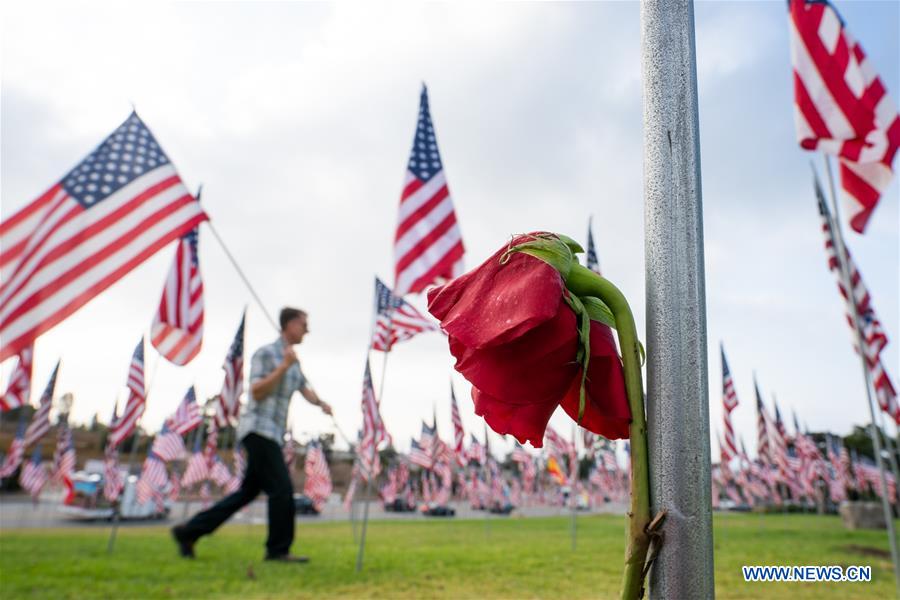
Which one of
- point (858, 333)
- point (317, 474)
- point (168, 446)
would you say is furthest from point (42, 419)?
point (858, 333)

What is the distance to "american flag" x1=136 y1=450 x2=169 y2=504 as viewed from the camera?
1633 centimetres

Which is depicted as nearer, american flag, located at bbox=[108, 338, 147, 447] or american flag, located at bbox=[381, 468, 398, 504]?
american flag, located at bbox=[108, 338, 147, 447]

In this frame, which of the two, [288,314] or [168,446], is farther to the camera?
[168,446]

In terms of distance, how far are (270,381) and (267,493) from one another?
33.2 inches

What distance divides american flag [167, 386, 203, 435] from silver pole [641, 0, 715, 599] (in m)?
15.7

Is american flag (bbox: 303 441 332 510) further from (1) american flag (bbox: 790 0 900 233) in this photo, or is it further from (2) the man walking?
(1) american flag (bbox: 790 0 900 233)

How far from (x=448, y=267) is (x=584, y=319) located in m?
4.34

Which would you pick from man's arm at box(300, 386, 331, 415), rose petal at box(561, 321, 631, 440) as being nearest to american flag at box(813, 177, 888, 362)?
man's arm at box(300, 386, 331, 415)

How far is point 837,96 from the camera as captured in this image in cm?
346

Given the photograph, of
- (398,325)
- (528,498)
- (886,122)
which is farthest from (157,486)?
(528,498)

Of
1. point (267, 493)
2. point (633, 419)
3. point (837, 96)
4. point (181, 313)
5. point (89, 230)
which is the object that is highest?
point (837, 96)

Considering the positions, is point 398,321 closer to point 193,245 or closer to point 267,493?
point 193,245

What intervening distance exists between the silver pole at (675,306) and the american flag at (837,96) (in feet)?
11.2

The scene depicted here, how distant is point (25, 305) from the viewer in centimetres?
270
